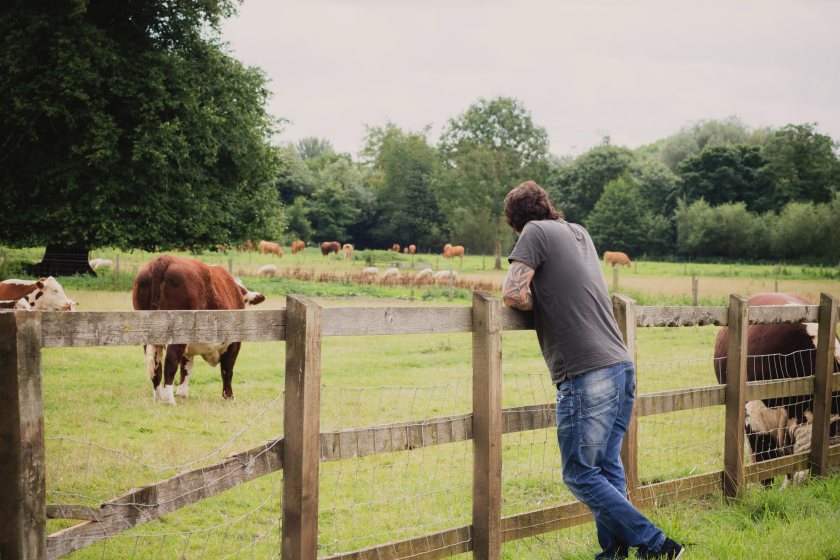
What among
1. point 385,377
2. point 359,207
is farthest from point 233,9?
point 359,207

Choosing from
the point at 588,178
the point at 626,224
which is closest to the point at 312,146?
the point at 588,178

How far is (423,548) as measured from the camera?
3.98 meters

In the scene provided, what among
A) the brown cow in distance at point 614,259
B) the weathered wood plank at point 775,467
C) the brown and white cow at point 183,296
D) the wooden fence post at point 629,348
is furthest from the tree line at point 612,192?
the wooden fence post at point 629,348

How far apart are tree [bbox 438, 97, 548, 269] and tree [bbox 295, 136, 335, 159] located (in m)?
76.8

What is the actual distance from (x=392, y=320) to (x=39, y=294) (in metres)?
9.93

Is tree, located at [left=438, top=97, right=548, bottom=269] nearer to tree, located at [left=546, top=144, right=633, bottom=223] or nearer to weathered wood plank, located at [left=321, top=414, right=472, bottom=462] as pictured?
tree, located at [left=546, top=144, right=633, bottom=223]

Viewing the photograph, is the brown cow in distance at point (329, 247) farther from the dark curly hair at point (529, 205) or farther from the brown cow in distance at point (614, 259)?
the dark curly hair at point (529, 205)

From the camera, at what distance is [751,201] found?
73375 mm

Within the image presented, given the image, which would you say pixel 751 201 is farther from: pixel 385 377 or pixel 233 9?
pixel 385 377

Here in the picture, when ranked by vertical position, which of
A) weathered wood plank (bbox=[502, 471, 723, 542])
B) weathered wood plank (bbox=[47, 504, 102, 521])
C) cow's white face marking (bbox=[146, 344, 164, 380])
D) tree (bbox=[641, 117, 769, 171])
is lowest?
weathered wood plank (bbox=[502, 471, 723, 542])

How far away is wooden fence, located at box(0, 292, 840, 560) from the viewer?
2682mm

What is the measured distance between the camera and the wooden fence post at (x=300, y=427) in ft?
11.3

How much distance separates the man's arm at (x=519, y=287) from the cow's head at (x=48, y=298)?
32.0 ft

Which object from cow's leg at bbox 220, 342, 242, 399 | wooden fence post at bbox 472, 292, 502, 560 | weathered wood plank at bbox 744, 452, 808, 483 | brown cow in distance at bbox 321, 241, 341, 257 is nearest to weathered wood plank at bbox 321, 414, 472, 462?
wooden fence post at bbox 472, 292, 502, 560
